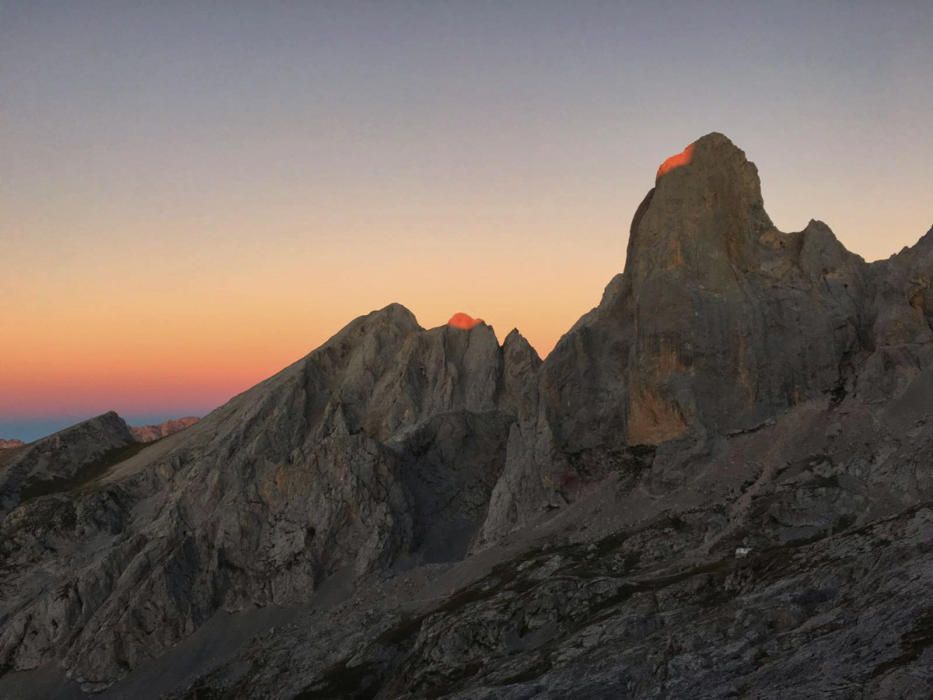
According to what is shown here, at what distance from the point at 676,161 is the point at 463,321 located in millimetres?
54821

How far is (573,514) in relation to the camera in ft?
295

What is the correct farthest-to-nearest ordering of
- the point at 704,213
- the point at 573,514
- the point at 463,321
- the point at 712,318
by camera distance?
the point at 463,321 → the point at 704,213 → the point at 712,318 → the point at 573,514

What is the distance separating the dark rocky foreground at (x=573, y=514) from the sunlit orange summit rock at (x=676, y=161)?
139 centimetres

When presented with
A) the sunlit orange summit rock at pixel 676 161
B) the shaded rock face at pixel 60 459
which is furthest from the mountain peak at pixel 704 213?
the shaded rock face at pixel 60 459

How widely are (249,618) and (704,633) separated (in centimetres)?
6803

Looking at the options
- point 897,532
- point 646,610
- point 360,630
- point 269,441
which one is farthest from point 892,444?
point 269,441

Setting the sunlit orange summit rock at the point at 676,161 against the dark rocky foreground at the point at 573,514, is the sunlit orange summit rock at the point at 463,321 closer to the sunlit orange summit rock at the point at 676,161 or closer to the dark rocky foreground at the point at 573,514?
the dark rocky foreground at the point at 573,514

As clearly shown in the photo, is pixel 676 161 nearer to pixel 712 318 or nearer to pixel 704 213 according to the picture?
pixel 704 213

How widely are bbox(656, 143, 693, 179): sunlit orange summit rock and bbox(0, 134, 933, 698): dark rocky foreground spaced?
1394 mm

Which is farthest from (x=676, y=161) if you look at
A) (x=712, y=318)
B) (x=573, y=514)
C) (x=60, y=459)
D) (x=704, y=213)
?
(x=60, y=459)

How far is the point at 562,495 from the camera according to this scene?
94.2 meters

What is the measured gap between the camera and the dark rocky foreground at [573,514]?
5147 centimetres

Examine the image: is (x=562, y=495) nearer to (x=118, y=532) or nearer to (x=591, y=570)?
(x=591, y=570)

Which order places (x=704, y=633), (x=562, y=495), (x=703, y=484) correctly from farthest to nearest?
(x=562, y=495) < (x=703, y=484) < (x=704, y=633)
